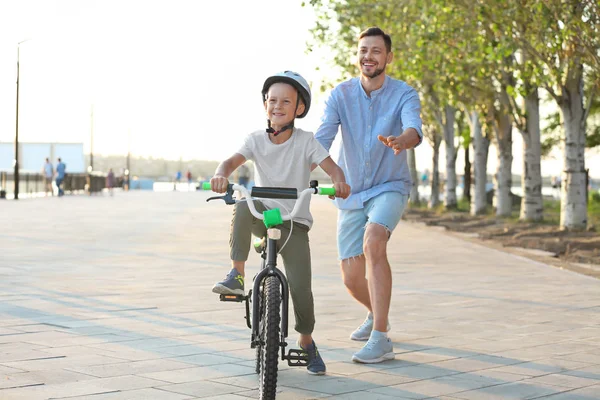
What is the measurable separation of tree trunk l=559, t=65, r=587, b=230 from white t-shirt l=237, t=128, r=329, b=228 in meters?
17.3

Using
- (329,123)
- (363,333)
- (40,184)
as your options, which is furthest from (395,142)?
(40,184)

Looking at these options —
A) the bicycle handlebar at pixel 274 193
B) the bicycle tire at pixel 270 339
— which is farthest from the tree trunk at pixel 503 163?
the bicycle tire at pixel 270 339

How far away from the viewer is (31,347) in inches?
303

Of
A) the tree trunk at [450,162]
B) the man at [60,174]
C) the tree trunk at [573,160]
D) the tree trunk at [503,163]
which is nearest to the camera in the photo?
the tree trunk at [573,160]

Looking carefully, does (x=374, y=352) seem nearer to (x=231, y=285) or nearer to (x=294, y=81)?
(x=231, y=285)

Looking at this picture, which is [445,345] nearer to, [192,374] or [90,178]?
[192,374]

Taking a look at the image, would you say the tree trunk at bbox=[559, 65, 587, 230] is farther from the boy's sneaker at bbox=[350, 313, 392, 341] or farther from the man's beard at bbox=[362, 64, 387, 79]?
the man's beard at bbox=[362, 64, 387, 79]

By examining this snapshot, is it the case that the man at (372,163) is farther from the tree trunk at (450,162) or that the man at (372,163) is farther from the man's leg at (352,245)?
the tree trunk at (450,162)

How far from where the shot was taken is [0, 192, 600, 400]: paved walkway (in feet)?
21.1

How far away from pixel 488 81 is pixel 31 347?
22035 millimetres

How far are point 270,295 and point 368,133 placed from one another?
2.12m

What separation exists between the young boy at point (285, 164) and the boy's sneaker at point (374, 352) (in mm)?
861

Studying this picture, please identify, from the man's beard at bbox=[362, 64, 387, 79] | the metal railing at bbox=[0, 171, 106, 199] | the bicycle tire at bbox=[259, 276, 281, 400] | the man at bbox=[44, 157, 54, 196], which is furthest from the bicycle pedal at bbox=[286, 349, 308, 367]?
the man at bbox=[44, 157, 54, 196]

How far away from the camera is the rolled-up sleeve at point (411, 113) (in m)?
7.29
